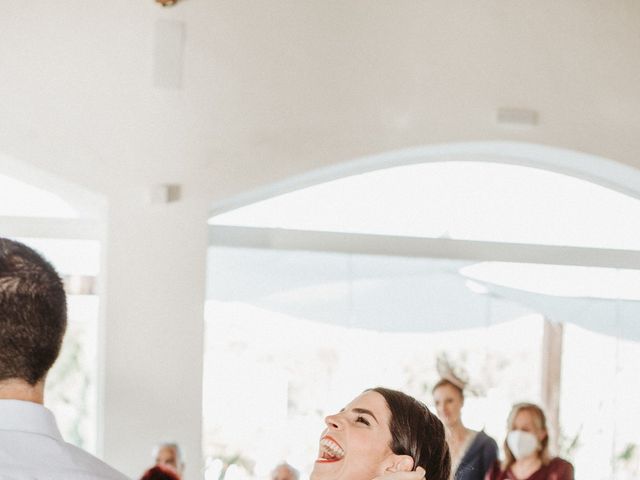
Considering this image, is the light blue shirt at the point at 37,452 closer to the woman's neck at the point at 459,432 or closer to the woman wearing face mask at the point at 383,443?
the woman wearing face mask at the point at 383,443

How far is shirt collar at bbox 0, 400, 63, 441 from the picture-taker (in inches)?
70.0

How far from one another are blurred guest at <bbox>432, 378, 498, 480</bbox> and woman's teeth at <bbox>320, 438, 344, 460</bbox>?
13.0 feet

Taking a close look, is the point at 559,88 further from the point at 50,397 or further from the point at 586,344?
the point at 50,397

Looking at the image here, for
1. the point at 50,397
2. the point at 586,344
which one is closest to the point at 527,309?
the point at 586,344

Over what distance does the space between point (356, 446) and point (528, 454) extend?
4.15 meters

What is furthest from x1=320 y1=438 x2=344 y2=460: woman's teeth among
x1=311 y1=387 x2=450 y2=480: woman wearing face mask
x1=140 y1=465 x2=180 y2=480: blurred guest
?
x1=140 y1=465 x2=180 y2=480: blurred guest

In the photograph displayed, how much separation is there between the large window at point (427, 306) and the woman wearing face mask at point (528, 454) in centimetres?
140

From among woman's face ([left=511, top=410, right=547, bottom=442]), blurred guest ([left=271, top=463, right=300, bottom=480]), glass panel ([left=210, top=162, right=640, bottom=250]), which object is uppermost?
glass panel ([left=210, top=162, right=640, bottom=250])

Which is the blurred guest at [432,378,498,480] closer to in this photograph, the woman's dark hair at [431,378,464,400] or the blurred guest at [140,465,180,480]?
the woman's dark hair at [431,378,464,400]

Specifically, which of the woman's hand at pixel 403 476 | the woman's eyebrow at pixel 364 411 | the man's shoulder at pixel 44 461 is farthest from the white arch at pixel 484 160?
the man's shoulder at pixel 44 461

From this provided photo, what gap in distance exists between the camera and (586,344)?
308 inches

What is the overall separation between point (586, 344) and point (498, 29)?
229cm

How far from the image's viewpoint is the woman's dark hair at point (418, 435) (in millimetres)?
2199

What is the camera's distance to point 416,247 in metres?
7.63
